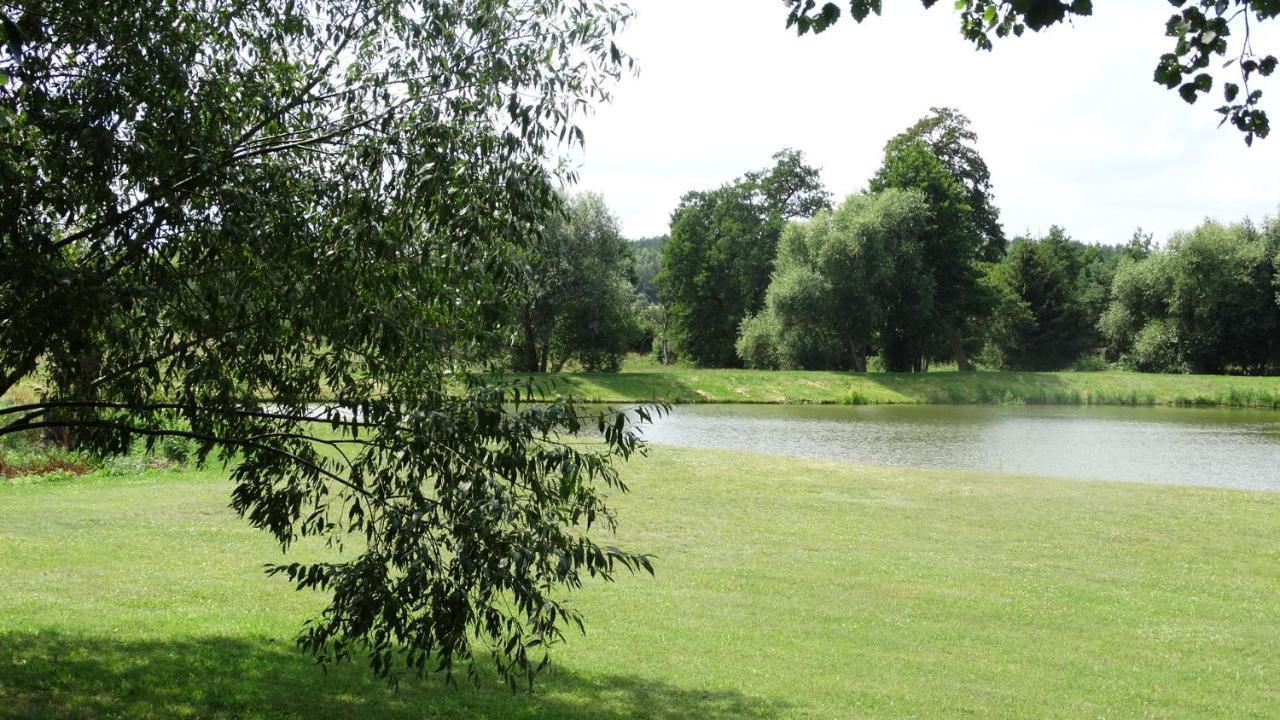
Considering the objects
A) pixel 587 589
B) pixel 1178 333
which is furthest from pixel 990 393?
pixel 587 589

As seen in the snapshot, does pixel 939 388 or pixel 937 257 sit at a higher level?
pixel 937 257

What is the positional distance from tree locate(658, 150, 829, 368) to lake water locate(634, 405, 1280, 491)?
94.8ft

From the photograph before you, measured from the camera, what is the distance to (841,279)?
64.4 metres

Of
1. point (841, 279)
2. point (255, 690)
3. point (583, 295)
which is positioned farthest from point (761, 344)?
point (255, 690)

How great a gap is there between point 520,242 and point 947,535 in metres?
12.8

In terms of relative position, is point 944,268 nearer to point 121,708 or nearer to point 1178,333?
point 1178,333

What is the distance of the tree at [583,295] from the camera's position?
5859 centimetres

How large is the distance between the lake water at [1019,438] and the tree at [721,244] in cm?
2890

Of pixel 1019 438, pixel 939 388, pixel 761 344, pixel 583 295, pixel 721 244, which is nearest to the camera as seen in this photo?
pixel 1019 438

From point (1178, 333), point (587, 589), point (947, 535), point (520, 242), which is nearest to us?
point (520, 242)

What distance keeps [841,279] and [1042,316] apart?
96.2 ft

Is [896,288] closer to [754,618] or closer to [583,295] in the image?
[583,295]

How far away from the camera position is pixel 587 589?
43.2 feet

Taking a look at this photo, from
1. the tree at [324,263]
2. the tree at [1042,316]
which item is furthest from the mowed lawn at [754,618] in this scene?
the tree at [1042,316]
